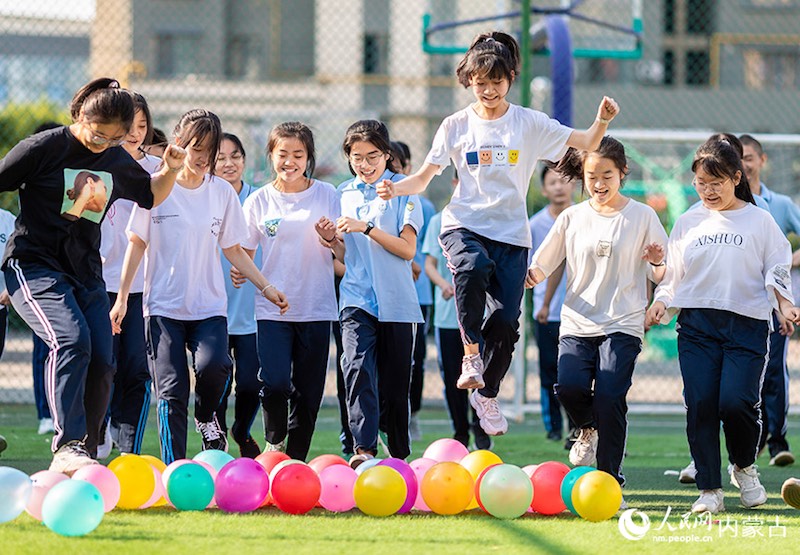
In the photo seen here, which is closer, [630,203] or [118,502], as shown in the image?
[118,502]

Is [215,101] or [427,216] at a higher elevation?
[215,101]

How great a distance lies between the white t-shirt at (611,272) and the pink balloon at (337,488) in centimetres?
149

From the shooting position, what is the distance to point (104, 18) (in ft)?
88.2

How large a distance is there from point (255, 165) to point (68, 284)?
415 inches

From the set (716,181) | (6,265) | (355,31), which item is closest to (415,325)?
(716,181)

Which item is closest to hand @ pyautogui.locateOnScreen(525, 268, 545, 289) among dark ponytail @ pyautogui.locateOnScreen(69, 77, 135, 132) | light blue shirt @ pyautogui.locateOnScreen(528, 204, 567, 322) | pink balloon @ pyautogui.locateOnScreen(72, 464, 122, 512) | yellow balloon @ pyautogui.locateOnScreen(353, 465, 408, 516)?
yellow balloon @ pyautogui.locateOnScreen(353, 465, 408, 516)

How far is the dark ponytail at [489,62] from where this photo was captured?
5.78 m

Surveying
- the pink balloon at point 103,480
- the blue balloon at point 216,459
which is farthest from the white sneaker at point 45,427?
the pink balloon at point 103,480

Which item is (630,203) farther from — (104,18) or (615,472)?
(104,18)

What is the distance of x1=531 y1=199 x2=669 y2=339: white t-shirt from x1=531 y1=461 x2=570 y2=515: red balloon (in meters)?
0.90

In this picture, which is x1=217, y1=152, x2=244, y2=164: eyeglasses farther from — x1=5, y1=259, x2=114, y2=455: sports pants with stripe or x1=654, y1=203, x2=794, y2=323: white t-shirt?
x1=654, y1=203, x2=794, y2=323: white t-shirt

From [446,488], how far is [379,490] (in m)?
0.30

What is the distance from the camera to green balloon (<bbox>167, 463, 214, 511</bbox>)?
198 inches

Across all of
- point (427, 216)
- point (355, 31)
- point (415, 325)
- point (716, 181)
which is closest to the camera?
point (716, 181)
